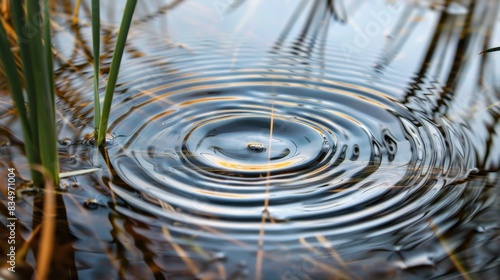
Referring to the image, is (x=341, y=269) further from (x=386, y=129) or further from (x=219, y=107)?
(x=219, y=107)

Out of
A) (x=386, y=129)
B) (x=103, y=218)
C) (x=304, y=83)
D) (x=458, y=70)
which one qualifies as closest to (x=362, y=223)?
(x=386, y=129)

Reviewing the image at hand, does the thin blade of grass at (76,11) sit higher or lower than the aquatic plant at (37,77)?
higher

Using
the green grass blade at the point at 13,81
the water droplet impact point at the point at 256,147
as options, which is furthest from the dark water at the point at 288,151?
the green grass blade at the point at 13,81

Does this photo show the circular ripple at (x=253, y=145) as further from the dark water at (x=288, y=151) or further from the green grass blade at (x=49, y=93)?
the green grass blade at (x=49, y=93)

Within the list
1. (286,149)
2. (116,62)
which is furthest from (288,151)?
(116,62)

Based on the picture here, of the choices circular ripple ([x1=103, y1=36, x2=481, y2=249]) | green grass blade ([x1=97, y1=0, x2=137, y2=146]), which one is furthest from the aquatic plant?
circular ripple ([x1=103, y1=36, x2=481, y2=249])

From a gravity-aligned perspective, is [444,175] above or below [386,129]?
below

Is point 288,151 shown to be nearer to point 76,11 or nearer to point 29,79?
point 29,79
